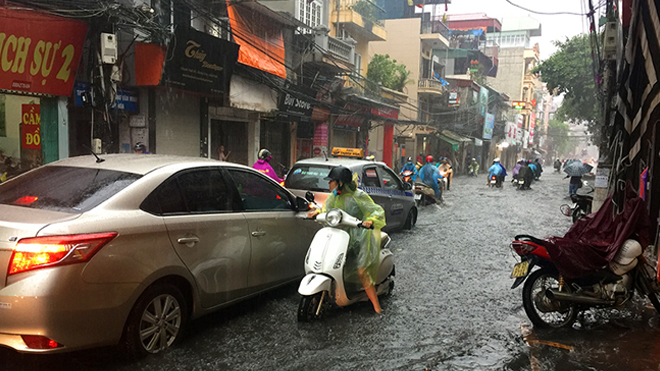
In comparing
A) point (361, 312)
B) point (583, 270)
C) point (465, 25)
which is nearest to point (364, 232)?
point (361, 312)

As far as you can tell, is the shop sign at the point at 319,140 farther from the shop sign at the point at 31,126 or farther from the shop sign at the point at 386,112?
the shop sign at the point at 31,126

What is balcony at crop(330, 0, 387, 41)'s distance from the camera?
24594 mm

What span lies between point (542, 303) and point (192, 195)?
3396mm

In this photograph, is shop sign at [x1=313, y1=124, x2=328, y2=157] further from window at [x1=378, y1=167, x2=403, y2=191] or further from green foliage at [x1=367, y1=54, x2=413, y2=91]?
window at [x1=378, y1=167, x2=403, y2=191]

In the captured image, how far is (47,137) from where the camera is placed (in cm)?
1060

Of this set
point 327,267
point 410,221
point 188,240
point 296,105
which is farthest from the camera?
point 296,105

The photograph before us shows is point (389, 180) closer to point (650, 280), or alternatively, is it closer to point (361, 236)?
point (361, 236)

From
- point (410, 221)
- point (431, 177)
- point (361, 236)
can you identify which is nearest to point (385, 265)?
point (361, 236)

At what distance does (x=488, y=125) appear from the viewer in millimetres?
53469

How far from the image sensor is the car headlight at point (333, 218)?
4.81m

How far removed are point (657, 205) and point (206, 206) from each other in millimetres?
7509

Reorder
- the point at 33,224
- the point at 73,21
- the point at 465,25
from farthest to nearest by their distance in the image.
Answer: the point at 465,25
the point at 73,21
the point at 33,224

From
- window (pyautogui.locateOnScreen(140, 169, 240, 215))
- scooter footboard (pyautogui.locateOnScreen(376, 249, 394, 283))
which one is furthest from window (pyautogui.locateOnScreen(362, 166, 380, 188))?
window (pyautogui.locateOnScreen(140, 169, 240, 215))

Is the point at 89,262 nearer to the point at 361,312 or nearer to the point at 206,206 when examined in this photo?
the point at 206,206
